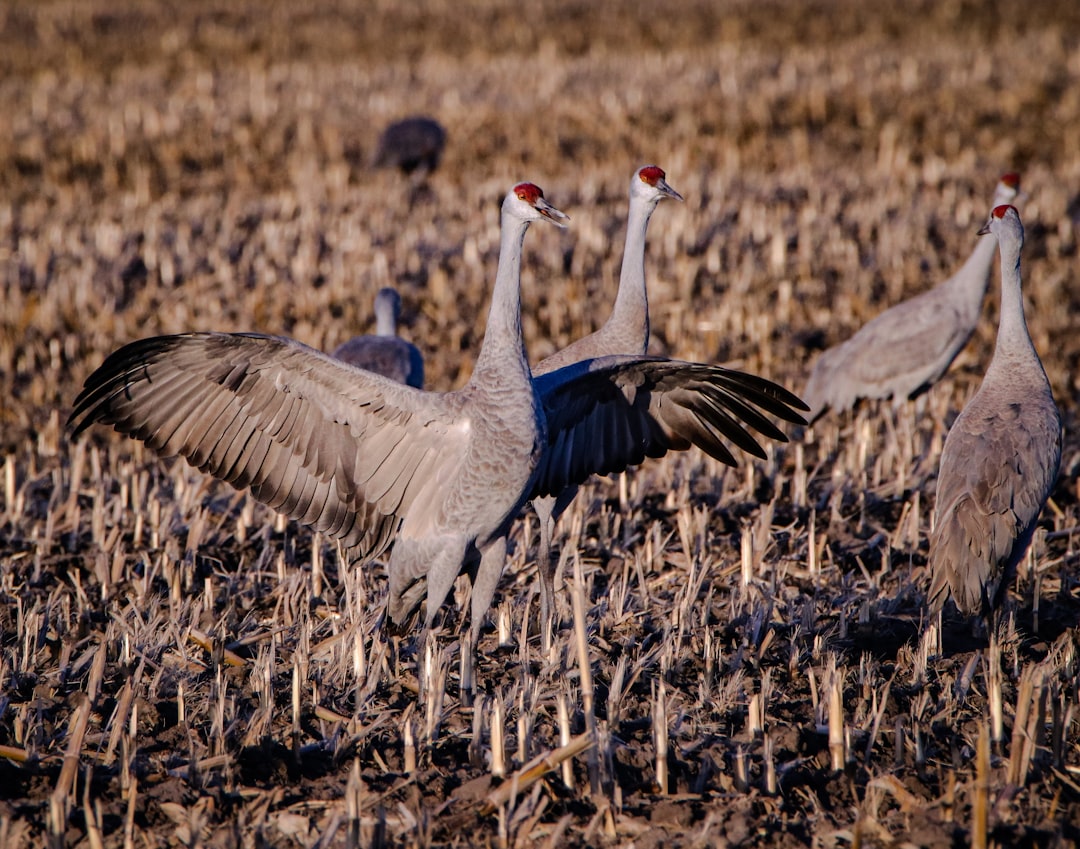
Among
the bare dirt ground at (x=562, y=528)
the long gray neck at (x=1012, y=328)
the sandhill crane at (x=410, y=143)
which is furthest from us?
the sandhill crane at (x=410, y=143)

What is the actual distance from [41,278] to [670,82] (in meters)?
9.25

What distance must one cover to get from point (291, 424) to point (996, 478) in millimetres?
2467

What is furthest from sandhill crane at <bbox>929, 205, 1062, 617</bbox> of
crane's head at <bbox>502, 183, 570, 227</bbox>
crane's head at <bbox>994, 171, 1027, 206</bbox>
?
crane's head at <bbox>994, 171, 1027, 206</bbox>

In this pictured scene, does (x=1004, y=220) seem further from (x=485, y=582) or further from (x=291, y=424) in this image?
(x=291, y=424)

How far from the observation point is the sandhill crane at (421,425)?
3916 mm

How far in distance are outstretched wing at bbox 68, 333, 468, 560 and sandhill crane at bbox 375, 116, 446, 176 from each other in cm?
770

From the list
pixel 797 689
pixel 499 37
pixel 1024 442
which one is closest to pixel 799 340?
pixel 1024 442

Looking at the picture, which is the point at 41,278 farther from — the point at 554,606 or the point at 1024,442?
the point at 1024,442

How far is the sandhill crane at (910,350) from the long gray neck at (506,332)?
3.26 meters

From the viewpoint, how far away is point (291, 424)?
4.15m

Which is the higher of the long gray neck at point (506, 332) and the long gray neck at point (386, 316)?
the long gray neck at point (386, 316)

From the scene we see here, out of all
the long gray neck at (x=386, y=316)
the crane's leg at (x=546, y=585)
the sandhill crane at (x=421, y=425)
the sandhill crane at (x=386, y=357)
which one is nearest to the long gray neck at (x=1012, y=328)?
the sandhill crane at (x=421, y=425)

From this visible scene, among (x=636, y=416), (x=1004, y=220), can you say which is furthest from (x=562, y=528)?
(x=1004, y=220)

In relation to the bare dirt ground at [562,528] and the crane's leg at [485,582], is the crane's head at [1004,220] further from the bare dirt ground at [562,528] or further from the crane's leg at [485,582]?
the crane's leg at [485,582]
